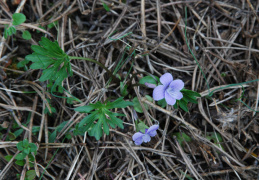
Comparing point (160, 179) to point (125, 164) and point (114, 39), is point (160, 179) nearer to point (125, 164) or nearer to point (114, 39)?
point (125, 164)

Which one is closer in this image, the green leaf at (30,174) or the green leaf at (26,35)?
the green leaf at (30,174)

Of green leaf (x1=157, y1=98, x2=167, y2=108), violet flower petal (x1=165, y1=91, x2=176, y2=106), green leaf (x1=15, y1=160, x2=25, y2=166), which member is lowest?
green leaf (x1=15, y1=160, x2=25, y2=166)

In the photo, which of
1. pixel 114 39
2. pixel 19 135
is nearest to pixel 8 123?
pixel 19 135

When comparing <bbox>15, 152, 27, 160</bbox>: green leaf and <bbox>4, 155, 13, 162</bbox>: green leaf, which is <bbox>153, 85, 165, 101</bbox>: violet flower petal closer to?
<bbox>15, 152, 27, 160</bbox>: green leaf

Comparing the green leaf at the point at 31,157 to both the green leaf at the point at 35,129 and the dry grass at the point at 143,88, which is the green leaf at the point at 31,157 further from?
the green leaf at the point at 35,129

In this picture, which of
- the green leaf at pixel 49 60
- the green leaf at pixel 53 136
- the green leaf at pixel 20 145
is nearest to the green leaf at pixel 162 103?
the green leaf at pixel 49 60

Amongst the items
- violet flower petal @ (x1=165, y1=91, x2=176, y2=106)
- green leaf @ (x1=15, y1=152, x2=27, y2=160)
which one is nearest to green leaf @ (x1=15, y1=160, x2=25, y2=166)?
green leaf @ (x1=15, y1=152, x2=27, y2=160)

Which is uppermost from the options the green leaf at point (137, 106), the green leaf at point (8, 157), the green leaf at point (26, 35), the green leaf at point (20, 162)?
the green leaf at point (26, 35)
